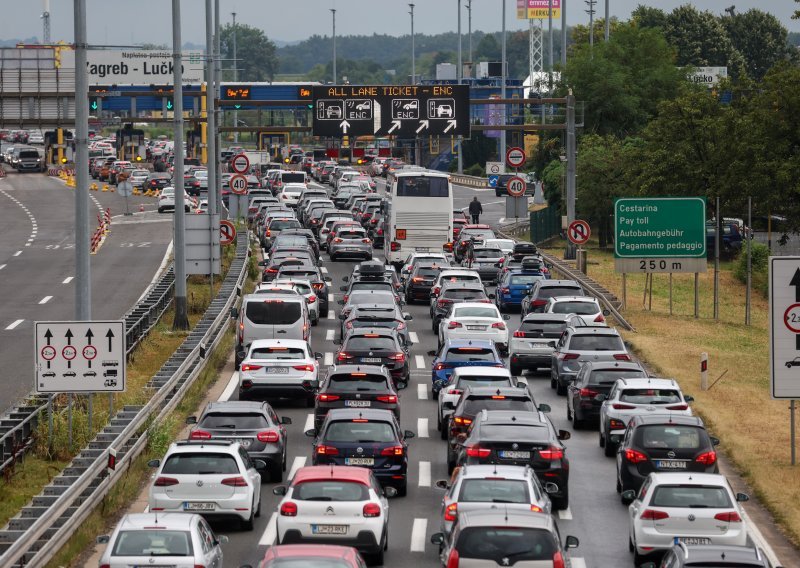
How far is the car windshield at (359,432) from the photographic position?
24766 millimetres

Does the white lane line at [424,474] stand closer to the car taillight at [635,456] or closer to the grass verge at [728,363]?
the car taillight at [635,456]

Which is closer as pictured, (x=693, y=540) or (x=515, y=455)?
(x=693, y=540)

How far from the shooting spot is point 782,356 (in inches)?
1134

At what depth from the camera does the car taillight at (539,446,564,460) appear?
24016 mm

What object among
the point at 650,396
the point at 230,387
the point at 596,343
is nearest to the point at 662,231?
the point at 596,343

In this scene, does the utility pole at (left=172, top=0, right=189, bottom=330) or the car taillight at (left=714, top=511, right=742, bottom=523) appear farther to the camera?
the utility pole at (left=172, top=0, right=189, bottom=330)

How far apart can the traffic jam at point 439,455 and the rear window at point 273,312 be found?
0.12 ft

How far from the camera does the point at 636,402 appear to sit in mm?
28844

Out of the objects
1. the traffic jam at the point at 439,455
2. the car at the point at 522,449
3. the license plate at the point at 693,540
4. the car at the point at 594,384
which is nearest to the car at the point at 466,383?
the traffic jam at the point at 439,455

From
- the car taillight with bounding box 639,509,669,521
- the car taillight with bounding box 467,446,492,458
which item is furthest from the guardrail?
the car taillight with bounding box 639,509,669,521

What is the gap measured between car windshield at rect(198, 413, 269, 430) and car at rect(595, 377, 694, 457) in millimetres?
6550

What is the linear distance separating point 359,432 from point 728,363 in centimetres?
2117

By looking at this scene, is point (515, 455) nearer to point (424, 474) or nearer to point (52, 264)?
point (424, 474)

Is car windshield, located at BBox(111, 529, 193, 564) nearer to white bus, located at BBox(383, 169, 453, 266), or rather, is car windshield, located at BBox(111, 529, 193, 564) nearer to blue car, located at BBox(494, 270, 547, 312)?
blue car, located at BBox(494, 270, 547, 312)
